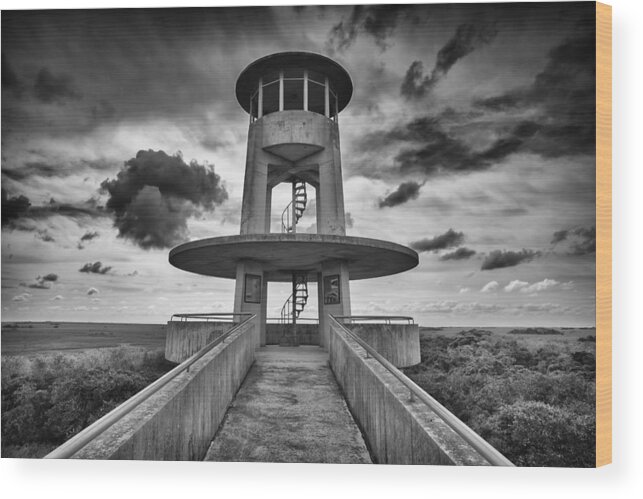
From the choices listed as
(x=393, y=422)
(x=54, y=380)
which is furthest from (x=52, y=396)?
(x=393, y=422)

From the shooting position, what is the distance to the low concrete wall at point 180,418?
464 centimetres

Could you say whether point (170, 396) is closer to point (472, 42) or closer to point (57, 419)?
point (57, 419)

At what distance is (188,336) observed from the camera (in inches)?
545

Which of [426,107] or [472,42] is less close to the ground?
[472,42]

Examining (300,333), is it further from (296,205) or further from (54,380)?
(54,380)

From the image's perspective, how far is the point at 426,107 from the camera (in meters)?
9.05

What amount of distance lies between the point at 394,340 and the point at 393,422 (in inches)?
314

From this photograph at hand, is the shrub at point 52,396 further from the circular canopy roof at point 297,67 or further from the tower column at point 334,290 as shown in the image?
the circular canopy roof at point 297,67

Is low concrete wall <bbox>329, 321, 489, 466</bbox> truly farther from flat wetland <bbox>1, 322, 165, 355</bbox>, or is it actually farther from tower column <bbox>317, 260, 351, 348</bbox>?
tower column <bbox>317, 260, 351, 348</bbox>

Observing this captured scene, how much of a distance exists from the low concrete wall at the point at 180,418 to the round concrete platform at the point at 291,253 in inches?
178

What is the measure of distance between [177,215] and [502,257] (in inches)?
264

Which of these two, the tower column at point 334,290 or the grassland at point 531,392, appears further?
the tower column at point 334,290

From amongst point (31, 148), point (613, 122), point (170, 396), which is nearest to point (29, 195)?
point (31, 148)

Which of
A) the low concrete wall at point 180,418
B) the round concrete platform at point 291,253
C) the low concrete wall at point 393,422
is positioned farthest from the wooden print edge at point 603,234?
the low concrete wall at point 180,418
